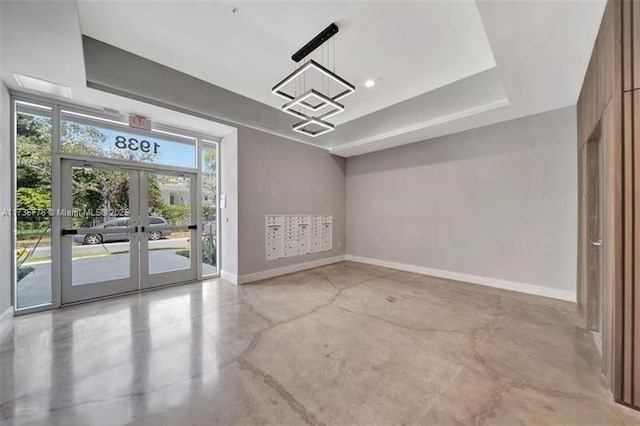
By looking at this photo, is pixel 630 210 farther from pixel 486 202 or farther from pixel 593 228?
pixel 486 202

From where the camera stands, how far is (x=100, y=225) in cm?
412

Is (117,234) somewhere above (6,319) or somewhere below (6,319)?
above

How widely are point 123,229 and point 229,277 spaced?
82.2 inches

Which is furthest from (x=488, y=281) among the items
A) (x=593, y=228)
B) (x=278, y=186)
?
(x=278, y=186)

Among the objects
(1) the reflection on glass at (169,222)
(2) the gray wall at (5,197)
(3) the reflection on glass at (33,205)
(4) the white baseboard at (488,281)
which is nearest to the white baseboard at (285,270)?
(4) the white baseboard at (488,281)

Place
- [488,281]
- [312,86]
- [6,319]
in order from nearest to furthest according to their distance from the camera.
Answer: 1. [6,319]
2. [312,86]
3. [488,281]

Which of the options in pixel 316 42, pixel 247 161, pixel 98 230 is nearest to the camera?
pixel 316 42

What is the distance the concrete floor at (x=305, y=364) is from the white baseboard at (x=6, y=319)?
10 cm

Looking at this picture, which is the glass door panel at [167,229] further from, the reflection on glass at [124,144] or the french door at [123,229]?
the reflection on glass at [124,144]

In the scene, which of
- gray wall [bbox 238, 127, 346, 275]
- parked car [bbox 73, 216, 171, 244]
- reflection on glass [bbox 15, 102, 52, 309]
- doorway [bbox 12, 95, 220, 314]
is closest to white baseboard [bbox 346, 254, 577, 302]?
gray wall [bbox 238, 127, 346, 275]

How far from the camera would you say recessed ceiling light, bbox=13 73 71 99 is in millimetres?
3104

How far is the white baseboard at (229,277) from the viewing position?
494 centimetres

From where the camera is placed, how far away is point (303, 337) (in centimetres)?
282

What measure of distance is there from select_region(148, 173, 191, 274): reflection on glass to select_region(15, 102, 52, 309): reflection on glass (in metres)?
1.33
